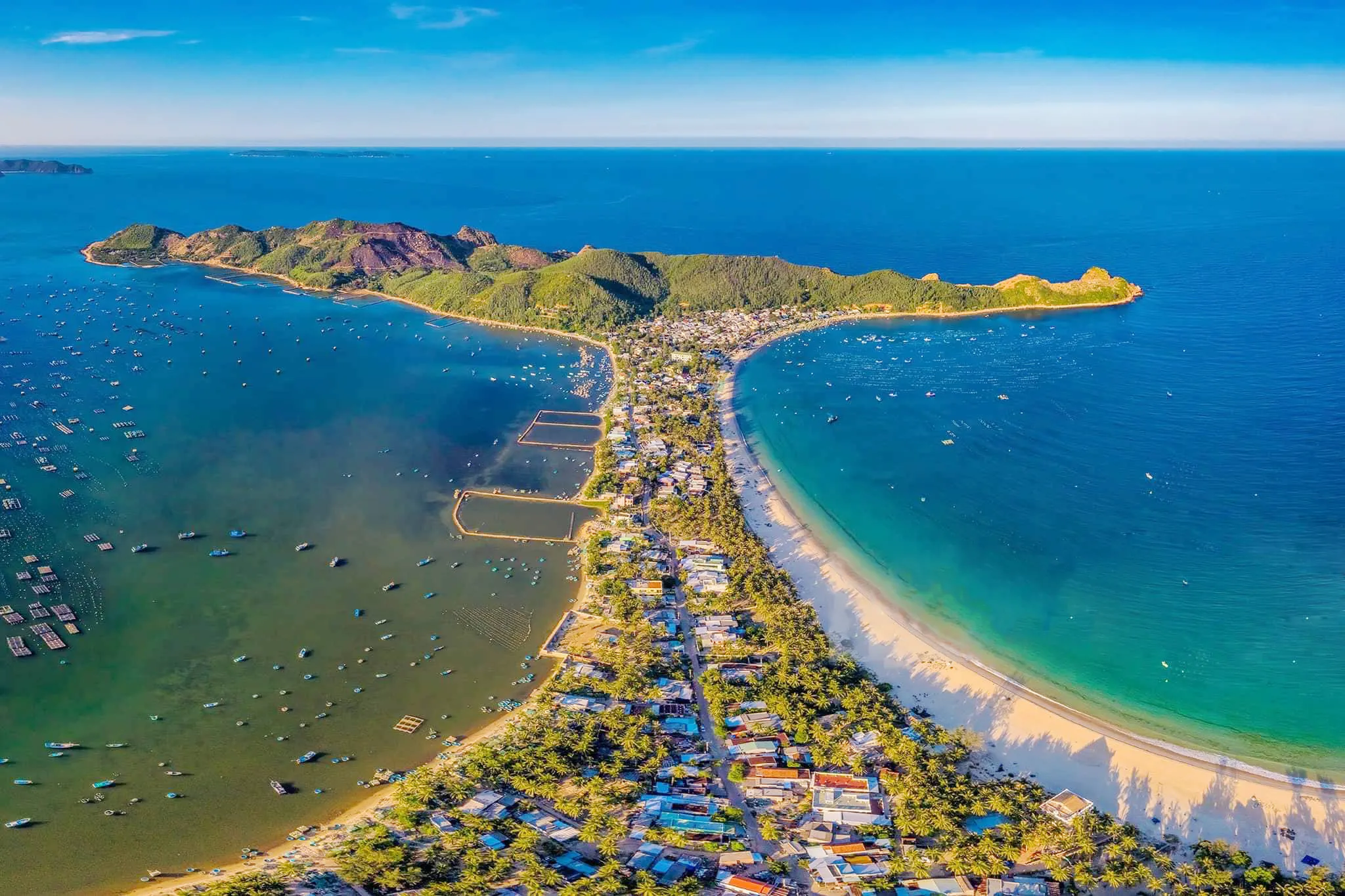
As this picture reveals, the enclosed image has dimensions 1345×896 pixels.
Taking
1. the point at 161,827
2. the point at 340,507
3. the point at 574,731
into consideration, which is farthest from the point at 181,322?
the point at 574,731

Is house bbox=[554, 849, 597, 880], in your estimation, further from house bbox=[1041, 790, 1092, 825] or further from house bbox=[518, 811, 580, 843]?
house bbox=[1041, 790, 1092, 825]

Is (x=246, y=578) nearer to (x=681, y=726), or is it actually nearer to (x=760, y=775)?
(x=681, y=726)

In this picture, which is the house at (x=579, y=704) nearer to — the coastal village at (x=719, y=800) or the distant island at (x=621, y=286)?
the coastal village at (x=719, y=800)

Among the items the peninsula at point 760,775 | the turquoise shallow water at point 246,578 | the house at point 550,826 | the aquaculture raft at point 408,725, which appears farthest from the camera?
the aquaculture raft at point 408,725

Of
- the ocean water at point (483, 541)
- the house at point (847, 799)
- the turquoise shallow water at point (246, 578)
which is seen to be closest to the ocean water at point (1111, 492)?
the ocean water at point (483, 541)

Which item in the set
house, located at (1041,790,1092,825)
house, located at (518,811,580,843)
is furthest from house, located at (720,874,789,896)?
house, located at (1041,790,1092,825)
